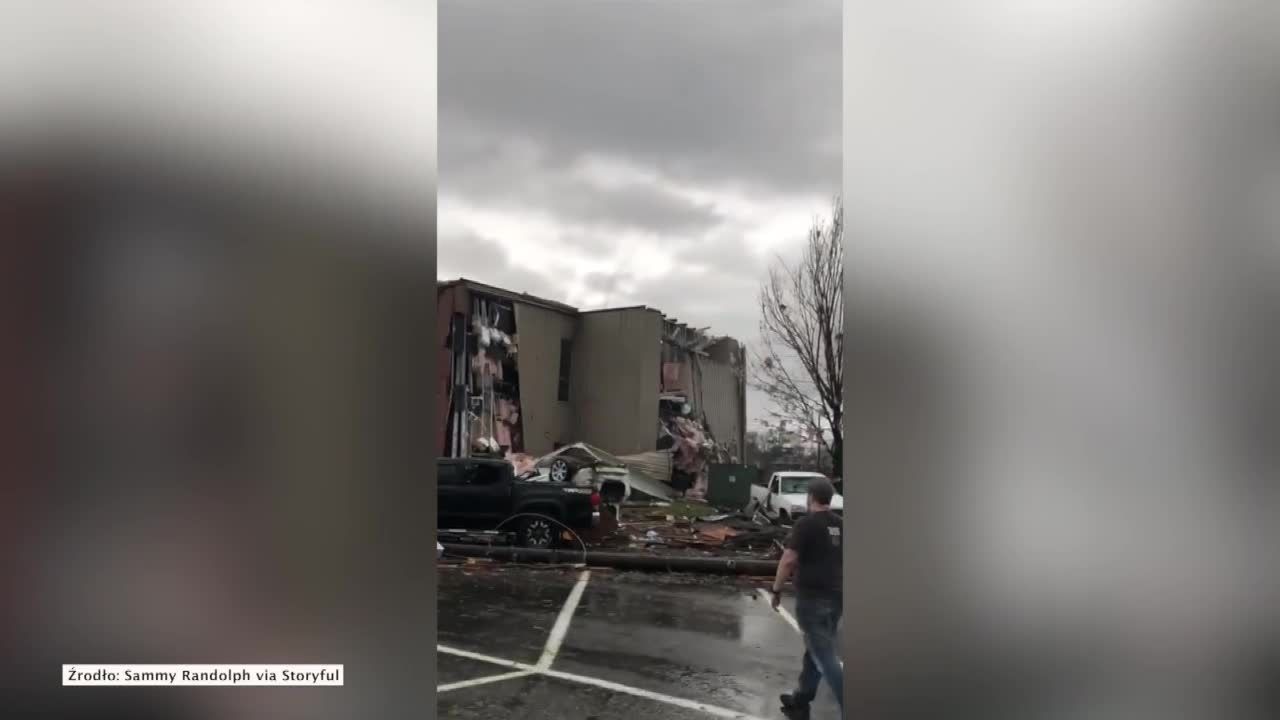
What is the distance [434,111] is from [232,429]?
3.95 feet

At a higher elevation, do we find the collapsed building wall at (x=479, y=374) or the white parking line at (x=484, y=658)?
the collapsed building wall at (x=479, y=374)

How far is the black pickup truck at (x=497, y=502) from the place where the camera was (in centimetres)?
928

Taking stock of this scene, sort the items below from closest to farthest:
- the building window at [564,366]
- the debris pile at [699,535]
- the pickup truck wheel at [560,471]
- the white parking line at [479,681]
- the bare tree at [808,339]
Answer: the white parking line at [479,681] → the bare tree at [808,339] → the debris pile at [699,535] → the pickup truck wheel at [560,471] → the building window at [564,366]

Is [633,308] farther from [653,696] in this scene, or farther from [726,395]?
[653,696]

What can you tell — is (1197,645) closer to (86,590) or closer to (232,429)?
(232,429)

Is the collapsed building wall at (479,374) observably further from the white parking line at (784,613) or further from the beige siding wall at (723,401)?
the white parking line at (784,613)

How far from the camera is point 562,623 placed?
6.69 metres

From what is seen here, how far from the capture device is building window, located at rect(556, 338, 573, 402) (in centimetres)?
1113

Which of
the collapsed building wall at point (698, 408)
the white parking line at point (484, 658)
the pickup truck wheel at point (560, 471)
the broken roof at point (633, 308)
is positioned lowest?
the white parking line at point (484, 658)

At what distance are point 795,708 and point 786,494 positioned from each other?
16.8ft

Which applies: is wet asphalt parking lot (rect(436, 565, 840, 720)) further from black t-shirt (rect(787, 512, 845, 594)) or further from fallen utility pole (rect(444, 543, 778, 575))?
black t-shirt (rect(787, 512, 845, 594))

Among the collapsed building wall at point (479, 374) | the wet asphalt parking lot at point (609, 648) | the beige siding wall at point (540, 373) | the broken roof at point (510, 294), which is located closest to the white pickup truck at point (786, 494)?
the wet asphalt parking lot at point (609, 648)

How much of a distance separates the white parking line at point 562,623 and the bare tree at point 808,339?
3512 millimetres

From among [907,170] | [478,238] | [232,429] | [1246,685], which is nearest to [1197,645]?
[1246,685]
